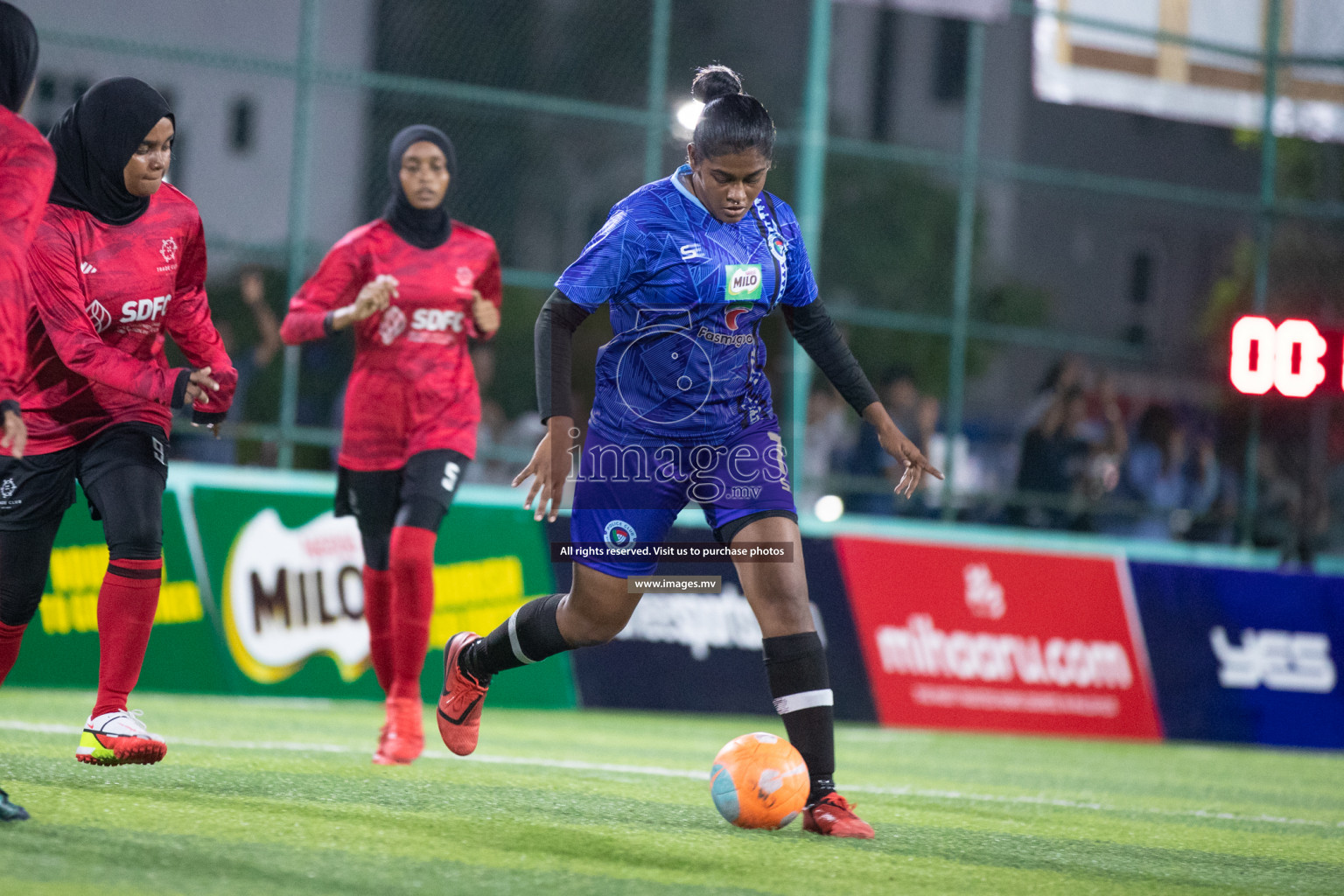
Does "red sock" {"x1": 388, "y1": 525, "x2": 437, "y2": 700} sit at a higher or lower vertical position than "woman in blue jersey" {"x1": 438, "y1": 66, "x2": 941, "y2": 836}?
lower

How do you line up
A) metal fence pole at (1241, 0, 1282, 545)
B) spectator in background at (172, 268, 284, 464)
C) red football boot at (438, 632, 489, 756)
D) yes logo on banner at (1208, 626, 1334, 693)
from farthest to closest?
metal fence pole at (1241, 0, 1282, 545), yes logo on banner at (1208, 626, 1334, 693), spectator in background at (172, 268, 284, 464), red football boot at (438, 632, 489, 756)

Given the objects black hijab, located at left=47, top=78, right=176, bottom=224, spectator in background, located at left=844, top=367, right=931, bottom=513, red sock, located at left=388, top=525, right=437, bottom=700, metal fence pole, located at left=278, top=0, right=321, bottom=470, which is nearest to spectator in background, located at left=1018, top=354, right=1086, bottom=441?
spectator in background, located at left=844, top=367, right=931, bottom=513

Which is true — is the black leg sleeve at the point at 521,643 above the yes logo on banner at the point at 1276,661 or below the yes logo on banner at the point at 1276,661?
above

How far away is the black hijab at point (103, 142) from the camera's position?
536cm

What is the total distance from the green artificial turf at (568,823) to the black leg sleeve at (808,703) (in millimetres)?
235

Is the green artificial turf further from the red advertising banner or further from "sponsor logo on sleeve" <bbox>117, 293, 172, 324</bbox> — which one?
the red advertising banner

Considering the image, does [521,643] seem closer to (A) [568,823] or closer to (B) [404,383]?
(A) [568,823]

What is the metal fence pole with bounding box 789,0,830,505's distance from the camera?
13.1 m

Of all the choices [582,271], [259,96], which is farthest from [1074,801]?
[259,96]

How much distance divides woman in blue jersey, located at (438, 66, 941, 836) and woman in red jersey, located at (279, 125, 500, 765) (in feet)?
5.89

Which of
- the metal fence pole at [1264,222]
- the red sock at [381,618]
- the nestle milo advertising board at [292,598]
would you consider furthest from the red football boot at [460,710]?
the metal fence pole at [1264,222]

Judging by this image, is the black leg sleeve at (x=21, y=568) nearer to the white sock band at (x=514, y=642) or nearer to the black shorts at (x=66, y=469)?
the black shorts at (x=66, y=469)

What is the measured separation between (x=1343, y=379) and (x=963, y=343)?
304 cm

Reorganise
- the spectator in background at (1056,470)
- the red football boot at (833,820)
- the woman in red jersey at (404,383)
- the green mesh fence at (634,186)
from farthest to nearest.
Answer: the spectator in background at (1056,470) < the green mesh fence at (634,186) < the woman in red jersey at (404,383) < the red football boot at (833,820)
